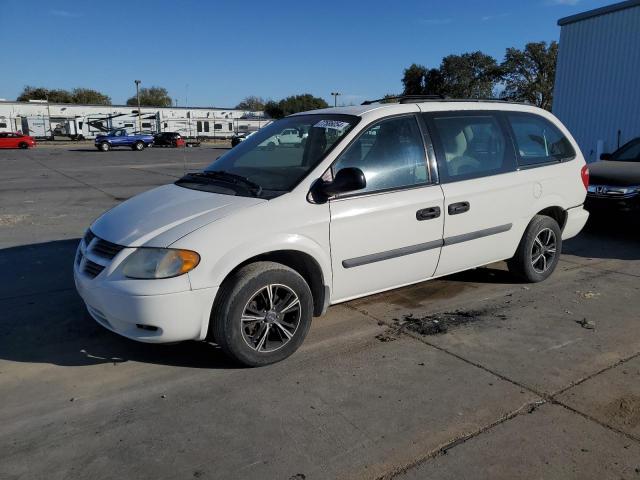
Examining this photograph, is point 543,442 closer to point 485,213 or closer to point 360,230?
point 360,230

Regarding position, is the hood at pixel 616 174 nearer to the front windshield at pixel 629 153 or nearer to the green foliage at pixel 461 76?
the front windshield at pixel 629 153

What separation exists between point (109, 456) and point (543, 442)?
2.23m

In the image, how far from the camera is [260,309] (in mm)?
3492

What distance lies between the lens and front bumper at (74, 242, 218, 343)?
3.12m

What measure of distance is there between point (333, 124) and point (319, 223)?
0.99 metres

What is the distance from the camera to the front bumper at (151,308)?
312cm

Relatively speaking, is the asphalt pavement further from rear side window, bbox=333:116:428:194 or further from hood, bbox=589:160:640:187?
hood, bbox=589:160:640:187

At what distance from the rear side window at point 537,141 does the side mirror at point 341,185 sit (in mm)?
2082

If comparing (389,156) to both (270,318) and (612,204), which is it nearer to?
(270,318)

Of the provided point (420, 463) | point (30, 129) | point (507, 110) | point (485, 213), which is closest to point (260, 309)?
point (420, 463)

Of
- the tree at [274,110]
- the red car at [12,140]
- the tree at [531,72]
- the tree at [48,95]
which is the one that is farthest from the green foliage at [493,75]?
the tree at [48,95]

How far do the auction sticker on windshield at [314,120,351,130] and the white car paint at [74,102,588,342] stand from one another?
0.47 feet

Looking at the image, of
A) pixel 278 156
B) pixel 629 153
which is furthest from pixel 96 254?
pixel 629 153

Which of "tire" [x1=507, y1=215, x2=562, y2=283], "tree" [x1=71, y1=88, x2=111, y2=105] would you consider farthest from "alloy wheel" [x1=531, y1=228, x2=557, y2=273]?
"tree" [x1=71, y1=88, x2=111, y2=105]
